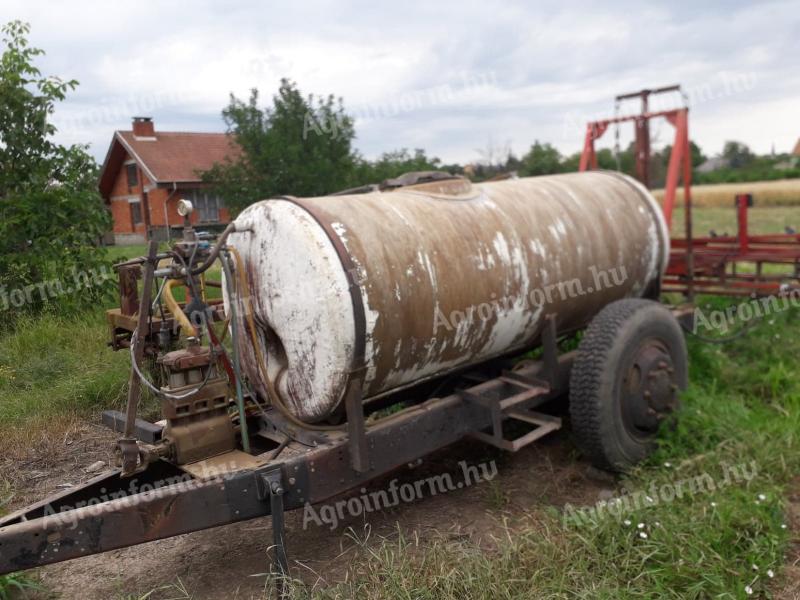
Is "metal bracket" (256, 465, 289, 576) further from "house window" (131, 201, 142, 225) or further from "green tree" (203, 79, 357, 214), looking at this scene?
"house window" (131, 201, 142, 225)

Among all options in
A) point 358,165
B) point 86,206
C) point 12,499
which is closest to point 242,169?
point 358,165

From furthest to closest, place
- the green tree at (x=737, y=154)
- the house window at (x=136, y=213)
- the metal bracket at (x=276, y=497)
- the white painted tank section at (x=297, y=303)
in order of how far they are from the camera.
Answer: the green tree at (x=737, y=154)
the house window at (x=136, y=213)
the white painted tank section at (x=297, y=303)
the metal bracket at (x=276, y=497)

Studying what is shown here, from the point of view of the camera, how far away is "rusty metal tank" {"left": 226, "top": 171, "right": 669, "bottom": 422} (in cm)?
341

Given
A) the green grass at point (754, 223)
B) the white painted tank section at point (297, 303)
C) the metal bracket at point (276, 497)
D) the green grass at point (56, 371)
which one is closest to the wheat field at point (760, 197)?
the green grass at point (754, 223)

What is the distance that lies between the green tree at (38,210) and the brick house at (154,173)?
16728mm

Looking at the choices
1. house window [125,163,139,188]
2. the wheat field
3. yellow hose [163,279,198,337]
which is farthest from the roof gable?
yellow hose [163,279,198,337]

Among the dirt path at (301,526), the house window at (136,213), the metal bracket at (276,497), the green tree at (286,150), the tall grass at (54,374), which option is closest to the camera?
the metal bracket at (276,497)

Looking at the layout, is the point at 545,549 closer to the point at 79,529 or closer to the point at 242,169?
the point at 79,529

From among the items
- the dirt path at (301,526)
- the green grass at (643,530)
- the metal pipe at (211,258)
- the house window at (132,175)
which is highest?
the house window at (132,175)

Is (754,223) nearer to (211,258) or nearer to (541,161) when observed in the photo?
(541,161)

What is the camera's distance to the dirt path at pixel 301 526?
3.60 meters

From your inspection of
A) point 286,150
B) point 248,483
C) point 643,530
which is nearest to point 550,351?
point 643,530

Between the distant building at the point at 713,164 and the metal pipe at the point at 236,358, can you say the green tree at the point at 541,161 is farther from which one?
the distant building at the point at 713,164

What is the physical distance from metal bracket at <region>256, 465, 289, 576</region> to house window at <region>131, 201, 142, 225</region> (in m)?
30.8
